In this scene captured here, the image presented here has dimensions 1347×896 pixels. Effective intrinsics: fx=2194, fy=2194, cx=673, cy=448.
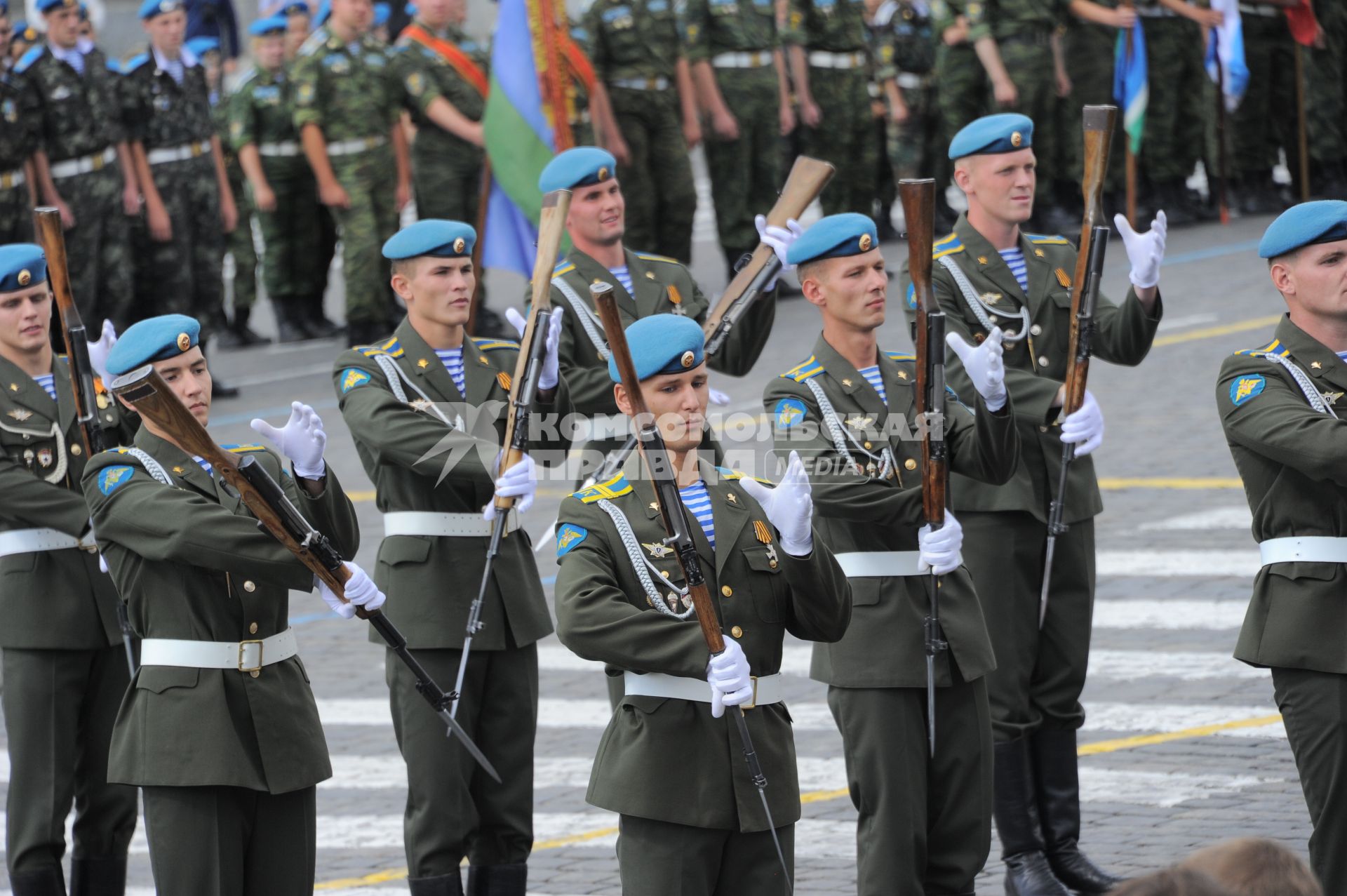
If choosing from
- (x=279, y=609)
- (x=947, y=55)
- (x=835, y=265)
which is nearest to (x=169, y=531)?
(x=279, y=609)

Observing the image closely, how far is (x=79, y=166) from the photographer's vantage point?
14984mm

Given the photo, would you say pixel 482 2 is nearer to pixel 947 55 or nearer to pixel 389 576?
pixel 947 55

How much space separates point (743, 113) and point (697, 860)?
41.2 feet

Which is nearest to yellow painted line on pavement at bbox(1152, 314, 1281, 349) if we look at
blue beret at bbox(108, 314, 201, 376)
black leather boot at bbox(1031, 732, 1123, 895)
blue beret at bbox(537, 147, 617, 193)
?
blue beret at bbox(537, 147, 617, 193)

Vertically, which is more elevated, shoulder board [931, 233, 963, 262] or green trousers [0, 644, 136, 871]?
shoulder board [931, 233, 963, 262]

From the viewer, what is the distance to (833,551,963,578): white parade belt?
21.5 ft

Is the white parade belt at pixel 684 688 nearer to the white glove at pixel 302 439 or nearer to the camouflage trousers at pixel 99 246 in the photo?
the white glove at pixel 302 439

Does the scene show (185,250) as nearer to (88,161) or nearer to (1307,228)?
(88,161)

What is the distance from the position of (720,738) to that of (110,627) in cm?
269

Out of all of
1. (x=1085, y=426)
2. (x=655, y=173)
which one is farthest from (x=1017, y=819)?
(x=655, y=173)

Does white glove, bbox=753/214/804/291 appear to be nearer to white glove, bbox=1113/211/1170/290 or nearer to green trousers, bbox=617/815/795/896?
white glove, bbox=1113/211/1170/290

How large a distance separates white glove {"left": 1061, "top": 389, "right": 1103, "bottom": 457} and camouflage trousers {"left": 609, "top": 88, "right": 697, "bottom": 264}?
9322 mm

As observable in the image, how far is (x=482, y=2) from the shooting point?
32188 millimetres

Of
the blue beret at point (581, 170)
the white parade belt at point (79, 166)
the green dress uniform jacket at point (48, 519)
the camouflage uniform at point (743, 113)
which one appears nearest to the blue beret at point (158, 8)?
the white parade belt at point (79, 166)
